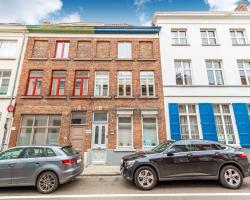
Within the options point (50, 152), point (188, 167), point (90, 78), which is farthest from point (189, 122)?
point (50, 152)

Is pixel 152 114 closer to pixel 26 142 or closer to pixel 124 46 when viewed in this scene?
pixel 124 46

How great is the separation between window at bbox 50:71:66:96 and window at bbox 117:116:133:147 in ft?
16.7

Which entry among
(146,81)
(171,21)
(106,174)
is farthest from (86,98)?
(171,21)

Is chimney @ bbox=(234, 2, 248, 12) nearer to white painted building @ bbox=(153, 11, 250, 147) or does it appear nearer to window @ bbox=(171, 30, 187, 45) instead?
Result: white painted building @ bbox=(153, 11, 250, 147)

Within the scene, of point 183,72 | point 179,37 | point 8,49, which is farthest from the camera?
point 179,37

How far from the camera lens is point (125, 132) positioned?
11742 mm

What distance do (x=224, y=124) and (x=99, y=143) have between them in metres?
9.10

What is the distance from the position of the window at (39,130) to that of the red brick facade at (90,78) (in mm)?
371

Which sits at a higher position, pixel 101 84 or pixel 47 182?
pixel 101 84

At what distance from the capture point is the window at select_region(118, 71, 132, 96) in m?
12.6

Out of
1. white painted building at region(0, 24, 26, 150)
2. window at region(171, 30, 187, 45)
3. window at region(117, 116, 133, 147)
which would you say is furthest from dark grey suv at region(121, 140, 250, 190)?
window at region(171, 30, 187, 45)

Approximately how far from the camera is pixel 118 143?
11.4m

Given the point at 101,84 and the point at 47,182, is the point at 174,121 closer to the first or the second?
the point at 101,84

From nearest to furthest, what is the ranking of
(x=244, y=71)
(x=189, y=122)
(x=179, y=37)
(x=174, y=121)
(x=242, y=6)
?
(x=174, y=121), (x=189, y=122), (x=244, y=71), (x=179, y=37), (x=242, y=6)
